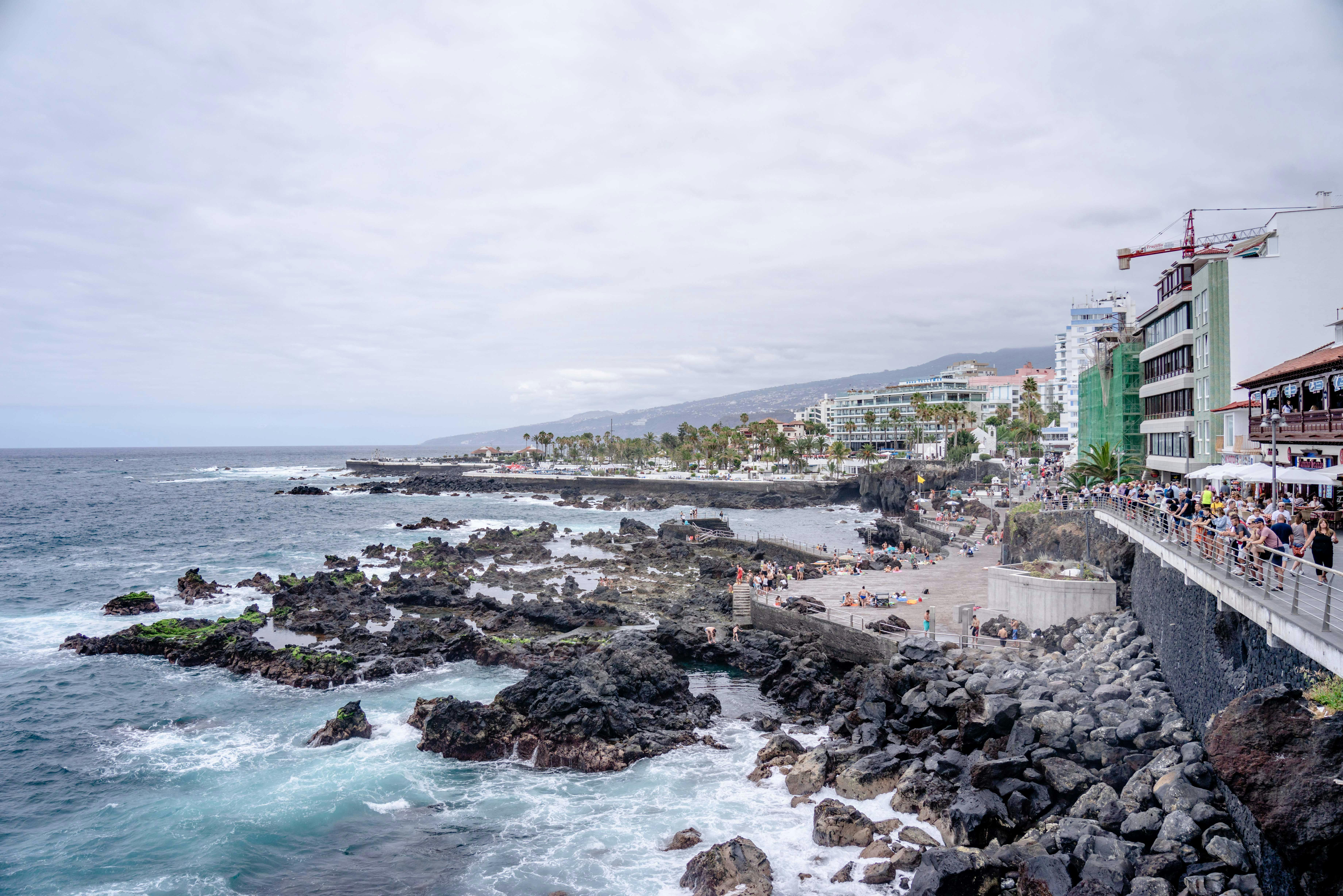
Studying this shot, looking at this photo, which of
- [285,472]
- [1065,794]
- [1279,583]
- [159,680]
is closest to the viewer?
[1279,583]

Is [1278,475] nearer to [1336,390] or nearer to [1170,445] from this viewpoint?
[1336,390]

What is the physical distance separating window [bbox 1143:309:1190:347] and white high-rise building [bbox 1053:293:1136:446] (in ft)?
243

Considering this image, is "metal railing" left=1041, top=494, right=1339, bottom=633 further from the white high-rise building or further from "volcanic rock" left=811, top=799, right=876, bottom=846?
the white high-rise building

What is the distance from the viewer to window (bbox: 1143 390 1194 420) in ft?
113

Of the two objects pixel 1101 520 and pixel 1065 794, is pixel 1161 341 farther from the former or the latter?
pixel 1065 794

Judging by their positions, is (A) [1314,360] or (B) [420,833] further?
(A) [1314,360]

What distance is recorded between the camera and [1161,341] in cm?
3825

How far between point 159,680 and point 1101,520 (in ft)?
125

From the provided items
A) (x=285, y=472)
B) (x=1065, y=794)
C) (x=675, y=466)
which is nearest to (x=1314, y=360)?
(x=1065, y=794)

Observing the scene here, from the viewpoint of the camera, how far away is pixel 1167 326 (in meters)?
38.0

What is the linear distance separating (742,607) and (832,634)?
664cm

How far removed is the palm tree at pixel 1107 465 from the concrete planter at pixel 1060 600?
1274 cm

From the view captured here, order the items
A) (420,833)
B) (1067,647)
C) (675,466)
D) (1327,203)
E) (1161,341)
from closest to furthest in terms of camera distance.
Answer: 1. (420,833)
2. (1067,647)
3. (1327,203)
4. (1161,341)
5. (675,466)

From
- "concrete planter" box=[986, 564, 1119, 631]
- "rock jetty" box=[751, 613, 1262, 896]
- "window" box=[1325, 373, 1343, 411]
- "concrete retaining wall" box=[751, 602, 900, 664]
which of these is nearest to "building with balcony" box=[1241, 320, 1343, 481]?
"window" box=[1325, 373, 1343, 411]
